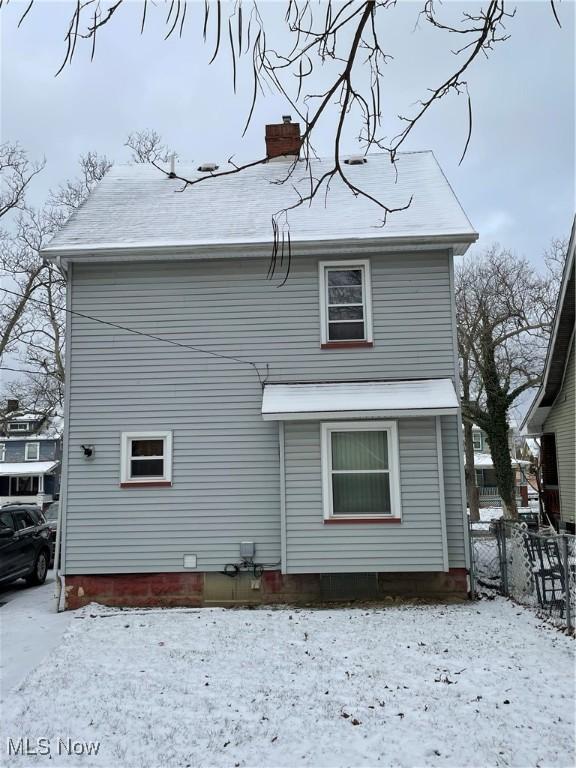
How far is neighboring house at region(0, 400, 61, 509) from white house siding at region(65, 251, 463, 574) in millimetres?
26715

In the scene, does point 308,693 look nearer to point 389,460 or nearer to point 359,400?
point 389,460

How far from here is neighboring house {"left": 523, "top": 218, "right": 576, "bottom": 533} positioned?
13.1 metres

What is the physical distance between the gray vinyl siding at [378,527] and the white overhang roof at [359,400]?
0.45 m

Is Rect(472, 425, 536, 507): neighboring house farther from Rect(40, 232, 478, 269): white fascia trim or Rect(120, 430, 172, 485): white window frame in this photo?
Rect(120, 430, 172, 485): white window frame

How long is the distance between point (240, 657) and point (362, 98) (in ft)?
19.6

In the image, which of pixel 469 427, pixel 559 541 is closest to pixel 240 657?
pixel 559 541

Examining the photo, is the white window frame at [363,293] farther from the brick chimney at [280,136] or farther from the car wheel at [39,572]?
the car wheel at [39,572]

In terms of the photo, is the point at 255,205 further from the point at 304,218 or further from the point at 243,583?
the point at 243,583

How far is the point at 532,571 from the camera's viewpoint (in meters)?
8.70

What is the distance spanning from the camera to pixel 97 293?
1014 centimetres

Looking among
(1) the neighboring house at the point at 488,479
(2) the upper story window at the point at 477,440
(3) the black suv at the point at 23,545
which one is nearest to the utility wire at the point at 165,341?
(3) the black suv at the point at 23,545

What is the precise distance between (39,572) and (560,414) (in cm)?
1203

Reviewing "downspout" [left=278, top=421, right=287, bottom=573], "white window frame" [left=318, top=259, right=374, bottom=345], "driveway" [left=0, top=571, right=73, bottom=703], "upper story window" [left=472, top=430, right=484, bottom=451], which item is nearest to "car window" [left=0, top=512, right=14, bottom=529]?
"driveway" [left=0, top=571, right=73, bottom=703]

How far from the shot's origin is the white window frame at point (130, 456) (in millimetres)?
9609
